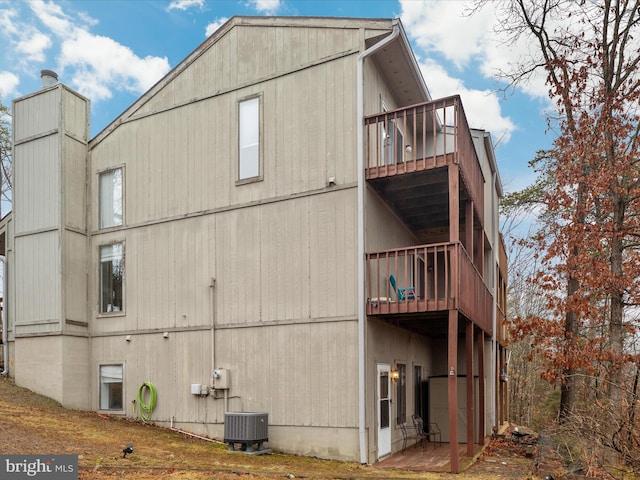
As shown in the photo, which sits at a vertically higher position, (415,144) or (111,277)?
(415,144)

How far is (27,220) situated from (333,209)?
8168 millimetres

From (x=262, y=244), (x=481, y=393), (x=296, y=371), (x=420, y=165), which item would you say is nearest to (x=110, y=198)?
(x=262, y=244)

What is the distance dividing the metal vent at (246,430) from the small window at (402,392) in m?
3.14

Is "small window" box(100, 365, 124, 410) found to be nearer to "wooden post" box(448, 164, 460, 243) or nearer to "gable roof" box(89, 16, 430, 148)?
"gable roof" box(89, 16, 430, 148)

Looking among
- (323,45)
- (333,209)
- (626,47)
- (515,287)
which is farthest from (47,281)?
(515,287)

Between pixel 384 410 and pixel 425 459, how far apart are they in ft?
4.07

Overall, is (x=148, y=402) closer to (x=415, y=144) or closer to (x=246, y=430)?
(x=246, y=430)

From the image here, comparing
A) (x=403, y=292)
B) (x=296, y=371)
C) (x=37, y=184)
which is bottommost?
(x=296, y=371)

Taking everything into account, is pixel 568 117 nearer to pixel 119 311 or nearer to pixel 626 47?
pixel 626 47

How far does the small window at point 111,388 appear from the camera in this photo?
1285 cm

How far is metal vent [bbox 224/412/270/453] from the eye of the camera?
10.1 m

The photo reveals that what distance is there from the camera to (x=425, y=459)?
35.5 feet

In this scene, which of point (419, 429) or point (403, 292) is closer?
point (403, 292)

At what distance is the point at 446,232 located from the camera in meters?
14.4
